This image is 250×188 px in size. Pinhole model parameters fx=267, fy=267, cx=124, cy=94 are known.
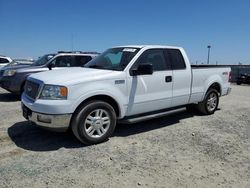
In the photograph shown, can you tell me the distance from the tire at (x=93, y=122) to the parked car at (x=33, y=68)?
4.79m

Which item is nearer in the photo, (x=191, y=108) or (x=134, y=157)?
(x=134, y=157)

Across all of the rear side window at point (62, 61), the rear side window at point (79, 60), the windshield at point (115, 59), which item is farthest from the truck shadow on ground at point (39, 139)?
the rear side window at point (79, 60)

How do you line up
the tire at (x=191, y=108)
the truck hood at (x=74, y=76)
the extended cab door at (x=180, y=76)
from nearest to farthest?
the truck hood at (x=74, y=76) → the extended cab door at (x=180, y=76) → the tire at (x=191, y=108)

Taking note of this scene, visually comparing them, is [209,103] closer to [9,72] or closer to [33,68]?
[33,68]

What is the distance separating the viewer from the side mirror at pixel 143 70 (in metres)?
5.29

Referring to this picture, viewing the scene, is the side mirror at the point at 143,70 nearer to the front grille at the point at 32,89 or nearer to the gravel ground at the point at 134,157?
the gravel ground at the point at 134,157

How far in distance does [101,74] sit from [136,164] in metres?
1.83

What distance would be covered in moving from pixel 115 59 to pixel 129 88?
2.87 feet

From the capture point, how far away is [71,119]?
473 cm

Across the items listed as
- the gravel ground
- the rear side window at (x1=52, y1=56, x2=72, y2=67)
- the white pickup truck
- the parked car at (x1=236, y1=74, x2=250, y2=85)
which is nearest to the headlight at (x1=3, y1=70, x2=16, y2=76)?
the rear side window at (x1=52, y1=56, x2=72, y2=67)

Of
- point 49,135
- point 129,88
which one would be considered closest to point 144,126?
point 129,88

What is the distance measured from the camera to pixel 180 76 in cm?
627

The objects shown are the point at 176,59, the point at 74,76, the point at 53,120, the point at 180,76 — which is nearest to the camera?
the point at 53,120

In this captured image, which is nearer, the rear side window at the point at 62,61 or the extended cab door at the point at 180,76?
the extended cab door at the point at 180,76
